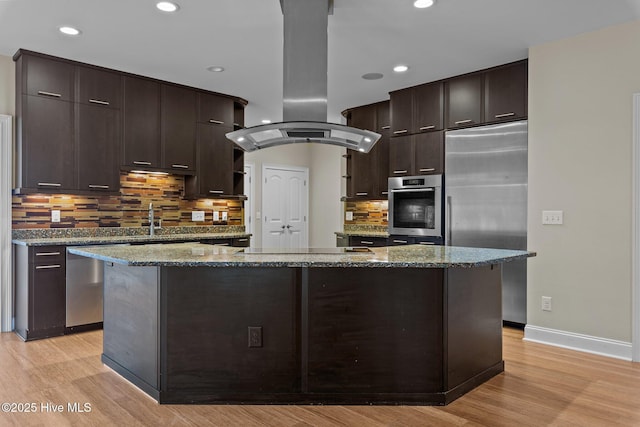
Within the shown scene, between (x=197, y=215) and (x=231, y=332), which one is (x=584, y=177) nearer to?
(x=231, y=332)

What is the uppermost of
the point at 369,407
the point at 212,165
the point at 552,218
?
the point at 212,165

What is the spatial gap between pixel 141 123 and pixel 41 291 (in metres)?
1.94

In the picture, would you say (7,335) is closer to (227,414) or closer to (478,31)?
(227,414)

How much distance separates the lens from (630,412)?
2.45 meters

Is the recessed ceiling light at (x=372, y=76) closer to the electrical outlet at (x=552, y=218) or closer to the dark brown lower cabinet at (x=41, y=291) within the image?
the electrical outlet at (x=552, y=218)

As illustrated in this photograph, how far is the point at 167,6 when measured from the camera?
10.5 feet

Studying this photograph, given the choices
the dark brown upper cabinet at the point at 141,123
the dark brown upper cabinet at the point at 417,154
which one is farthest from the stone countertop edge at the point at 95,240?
the dark brown upper cabinet at the point at 417,154

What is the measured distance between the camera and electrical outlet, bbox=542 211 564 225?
377cm

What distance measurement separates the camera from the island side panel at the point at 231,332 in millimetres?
2551

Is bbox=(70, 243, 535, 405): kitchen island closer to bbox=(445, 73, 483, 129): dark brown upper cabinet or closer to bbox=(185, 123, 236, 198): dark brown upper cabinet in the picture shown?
bbox=(445, 73, 483, 129): dark brown upper cabinet

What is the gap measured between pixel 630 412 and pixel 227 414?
2.23 metres

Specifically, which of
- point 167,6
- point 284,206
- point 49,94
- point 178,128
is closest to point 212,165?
point 178,128

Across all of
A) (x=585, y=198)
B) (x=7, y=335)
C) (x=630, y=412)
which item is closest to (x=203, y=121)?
(x=7, y=335)

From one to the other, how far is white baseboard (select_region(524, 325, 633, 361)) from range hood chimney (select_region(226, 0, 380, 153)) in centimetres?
242
